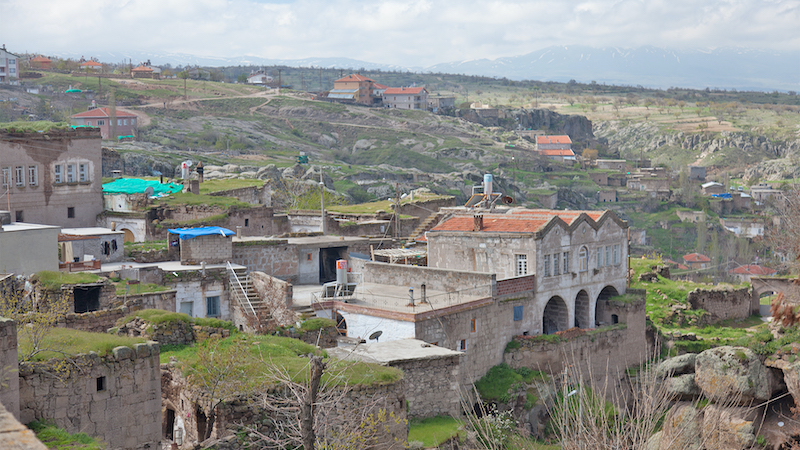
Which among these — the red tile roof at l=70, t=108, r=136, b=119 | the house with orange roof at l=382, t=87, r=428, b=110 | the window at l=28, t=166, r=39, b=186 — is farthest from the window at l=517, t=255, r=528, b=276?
the house with orange roof at l=382, t=87, r=428, b=110

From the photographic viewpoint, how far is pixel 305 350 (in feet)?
74.8

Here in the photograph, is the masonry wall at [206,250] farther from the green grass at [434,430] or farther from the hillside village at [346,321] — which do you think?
the green grass at [434,430]

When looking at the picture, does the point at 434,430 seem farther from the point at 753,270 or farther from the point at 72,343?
the point at 753,270

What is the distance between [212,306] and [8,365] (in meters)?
16.7

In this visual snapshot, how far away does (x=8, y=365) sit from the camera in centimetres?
1491

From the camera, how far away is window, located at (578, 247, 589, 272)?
38.2 meters

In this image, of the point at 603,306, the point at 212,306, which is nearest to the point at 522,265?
the point at 603,306

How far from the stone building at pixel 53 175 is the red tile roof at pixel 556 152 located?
134 m

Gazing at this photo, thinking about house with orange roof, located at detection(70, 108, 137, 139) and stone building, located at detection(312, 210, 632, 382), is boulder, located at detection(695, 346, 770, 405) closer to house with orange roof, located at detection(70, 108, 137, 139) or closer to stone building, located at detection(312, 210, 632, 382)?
stone building, located at detection(312, 210, 632, 382)

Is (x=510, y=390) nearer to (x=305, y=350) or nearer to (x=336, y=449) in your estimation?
(x=305, y=350)

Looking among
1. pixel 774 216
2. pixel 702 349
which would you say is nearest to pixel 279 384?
pixel 702 349

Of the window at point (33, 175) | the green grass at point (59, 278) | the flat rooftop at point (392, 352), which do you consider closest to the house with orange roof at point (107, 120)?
the window at point (33, 175)

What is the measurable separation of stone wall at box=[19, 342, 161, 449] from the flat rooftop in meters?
6.04

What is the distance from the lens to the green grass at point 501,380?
30953mm
